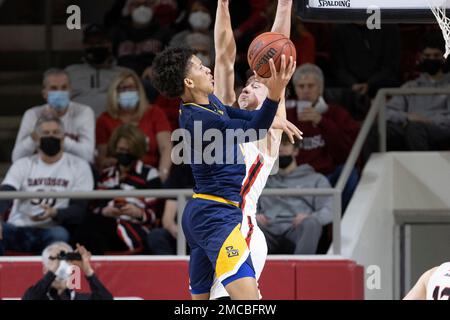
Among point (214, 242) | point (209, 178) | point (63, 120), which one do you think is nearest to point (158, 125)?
point (63, 120)

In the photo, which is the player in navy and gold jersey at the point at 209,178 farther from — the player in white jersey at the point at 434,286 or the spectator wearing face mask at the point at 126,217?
the spectator wearing face mask at the point at 126,217

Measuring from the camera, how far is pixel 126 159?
871cm

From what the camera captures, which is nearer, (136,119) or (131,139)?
(131,139)

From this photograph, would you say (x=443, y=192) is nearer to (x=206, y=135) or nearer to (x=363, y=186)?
(x=363, y=186)

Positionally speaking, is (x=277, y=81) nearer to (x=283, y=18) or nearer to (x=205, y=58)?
(x=283, y=18)

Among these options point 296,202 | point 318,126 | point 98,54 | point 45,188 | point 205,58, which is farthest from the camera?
point 98,54

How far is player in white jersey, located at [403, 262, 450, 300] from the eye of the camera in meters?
5.00

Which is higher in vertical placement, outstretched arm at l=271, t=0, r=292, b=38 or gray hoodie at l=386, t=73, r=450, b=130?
outstretched arm at l=271, t=0, r=292, b=38

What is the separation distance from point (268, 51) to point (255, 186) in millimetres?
738

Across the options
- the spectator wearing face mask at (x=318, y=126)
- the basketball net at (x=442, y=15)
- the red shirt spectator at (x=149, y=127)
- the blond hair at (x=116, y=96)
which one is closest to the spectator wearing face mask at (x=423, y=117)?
the spectator wearing face mask at (x=318, y=126)

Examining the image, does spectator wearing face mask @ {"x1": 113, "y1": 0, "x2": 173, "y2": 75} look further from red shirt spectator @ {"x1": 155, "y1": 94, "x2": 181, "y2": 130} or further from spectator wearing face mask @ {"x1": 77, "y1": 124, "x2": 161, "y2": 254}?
spectator wearing face mask @ {"x1": 77, "y1": 124, "x2": 161, "y2": 254}

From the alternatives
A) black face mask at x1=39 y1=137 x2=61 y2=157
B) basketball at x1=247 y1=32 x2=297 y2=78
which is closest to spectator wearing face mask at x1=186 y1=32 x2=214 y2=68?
black face mask at x1=39 y1=137 x2=61 y2=157

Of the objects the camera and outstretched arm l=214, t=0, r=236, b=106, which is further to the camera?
the camera
